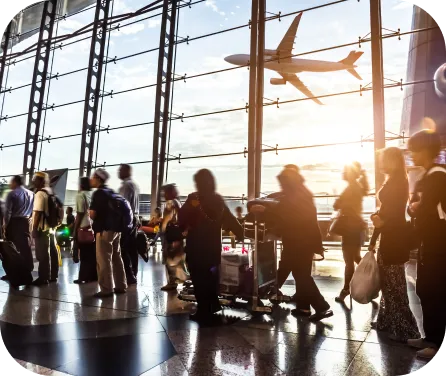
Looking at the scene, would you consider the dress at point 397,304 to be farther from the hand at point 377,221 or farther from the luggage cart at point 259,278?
the luggage cart at point 259,278

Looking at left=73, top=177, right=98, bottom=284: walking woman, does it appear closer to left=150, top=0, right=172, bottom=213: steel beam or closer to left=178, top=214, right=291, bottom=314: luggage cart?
left=178, top=214, right=291, bottom=314: luggage cart

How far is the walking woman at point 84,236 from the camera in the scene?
417cm

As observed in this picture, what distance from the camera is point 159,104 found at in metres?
9.48

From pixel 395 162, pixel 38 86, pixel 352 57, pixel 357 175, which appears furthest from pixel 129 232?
pixel 38 86

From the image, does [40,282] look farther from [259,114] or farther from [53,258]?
[259,114]

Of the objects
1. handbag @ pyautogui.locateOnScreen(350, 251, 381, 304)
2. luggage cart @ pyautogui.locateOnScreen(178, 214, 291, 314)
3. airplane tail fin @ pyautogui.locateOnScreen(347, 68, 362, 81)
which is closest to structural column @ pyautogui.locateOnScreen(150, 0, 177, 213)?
airplane tail fin @ pyautogui.locateOnScreen(347, 68, 362, 81)

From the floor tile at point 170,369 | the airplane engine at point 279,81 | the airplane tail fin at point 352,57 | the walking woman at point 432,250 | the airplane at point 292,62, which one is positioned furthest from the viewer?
the airplane engine at point 279,81

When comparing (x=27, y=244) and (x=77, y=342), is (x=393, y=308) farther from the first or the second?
(x=27, y=244)

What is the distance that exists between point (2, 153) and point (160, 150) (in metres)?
5.98

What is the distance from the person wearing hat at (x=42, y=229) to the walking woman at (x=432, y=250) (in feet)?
12.4

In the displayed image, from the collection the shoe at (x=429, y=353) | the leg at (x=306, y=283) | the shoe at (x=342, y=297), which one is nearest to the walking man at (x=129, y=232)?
the leg at (x=306, y=283)

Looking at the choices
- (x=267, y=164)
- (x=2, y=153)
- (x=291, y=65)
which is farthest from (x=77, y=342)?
(x=2, y=153)

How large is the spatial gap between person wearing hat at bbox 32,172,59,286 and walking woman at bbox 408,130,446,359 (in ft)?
12.4

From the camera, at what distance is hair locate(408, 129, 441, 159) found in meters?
2.15
